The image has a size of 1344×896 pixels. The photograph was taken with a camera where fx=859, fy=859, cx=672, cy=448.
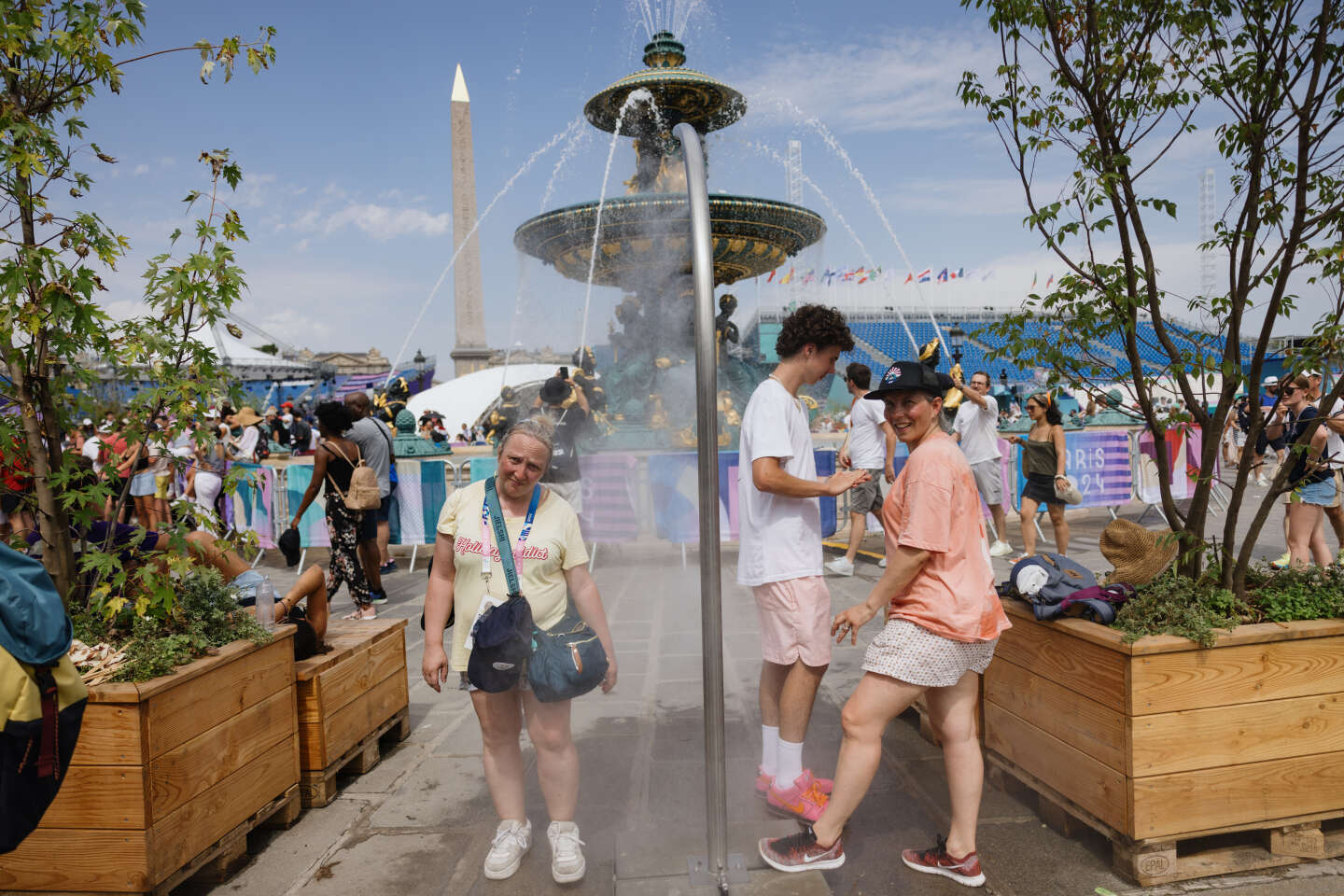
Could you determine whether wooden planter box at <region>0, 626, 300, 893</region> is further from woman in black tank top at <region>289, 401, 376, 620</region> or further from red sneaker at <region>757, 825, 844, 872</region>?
woman in black tank top at <region>289, 401, 376, 620</region>

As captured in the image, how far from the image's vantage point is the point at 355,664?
386 centimetres

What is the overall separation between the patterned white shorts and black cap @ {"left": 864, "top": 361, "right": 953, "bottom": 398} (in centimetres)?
77

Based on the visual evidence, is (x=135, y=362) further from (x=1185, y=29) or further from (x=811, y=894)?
(x=1185, y=29)

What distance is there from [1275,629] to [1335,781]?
580mm

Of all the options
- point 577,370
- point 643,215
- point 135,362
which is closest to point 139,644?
point 135,362

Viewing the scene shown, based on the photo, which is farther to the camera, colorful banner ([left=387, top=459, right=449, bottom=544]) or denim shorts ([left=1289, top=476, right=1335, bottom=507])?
colorful banner ([left=387, top=459, right=449, bottom=544])

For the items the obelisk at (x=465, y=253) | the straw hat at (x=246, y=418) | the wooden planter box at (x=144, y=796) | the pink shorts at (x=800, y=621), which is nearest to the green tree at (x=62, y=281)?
the wooden planter box at (x=144, y=796)

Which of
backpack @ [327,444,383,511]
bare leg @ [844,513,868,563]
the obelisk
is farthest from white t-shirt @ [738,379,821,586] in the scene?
the obelisk

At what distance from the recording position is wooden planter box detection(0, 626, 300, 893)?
2598 mm

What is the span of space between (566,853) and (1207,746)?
2.13 meters

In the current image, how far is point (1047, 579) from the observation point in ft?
10.5

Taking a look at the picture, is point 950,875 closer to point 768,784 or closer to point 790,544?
point 768,784

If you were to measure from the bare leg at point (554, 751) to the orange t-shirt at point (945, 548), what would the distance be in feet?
3.96

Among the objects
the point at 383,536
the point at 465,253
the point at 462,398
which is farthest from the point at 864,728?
the point at 462,398
